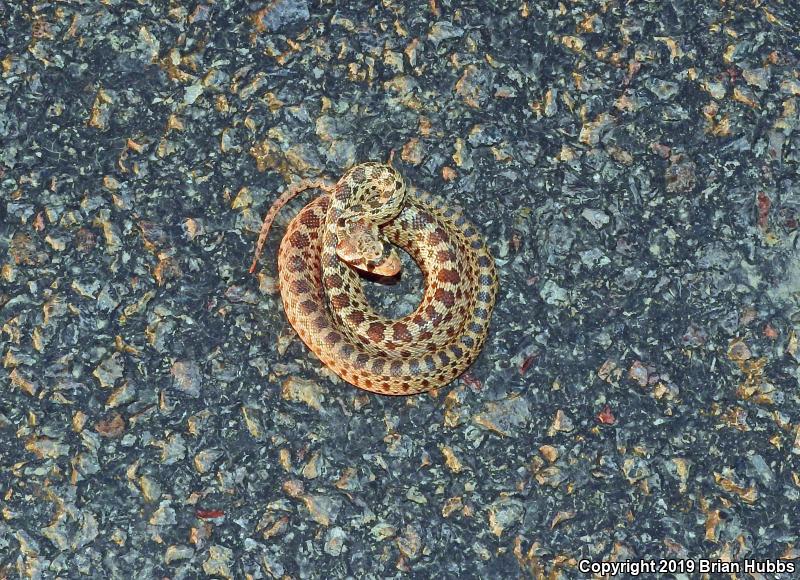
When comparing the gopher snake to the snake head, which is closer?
the gopher snake

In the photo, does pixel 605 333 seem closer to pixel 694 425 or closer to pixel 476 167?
pixel 694 425

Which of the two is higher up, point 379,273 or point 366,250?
point 366,250

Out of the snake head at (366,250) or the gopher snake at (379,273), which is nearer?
the gopher snake at (379,273)

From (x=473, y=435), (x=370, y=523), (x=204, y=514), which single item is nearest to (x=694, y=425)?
(x=473, y=435)

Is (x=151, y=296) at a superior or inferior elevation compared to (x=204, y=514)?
superior

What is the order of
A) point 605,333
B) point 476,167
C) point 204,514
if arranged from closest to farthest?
point 204,514 → point 605,333 → point 476,167

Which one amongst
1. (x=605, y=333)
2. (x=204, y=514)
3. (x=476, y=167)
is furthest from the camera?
(x=476, y=167)

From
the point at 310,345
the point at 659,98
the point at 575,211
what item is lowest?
the point at 310,345

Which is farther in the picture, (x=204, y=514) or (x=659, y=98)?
(x=659, y=98)
